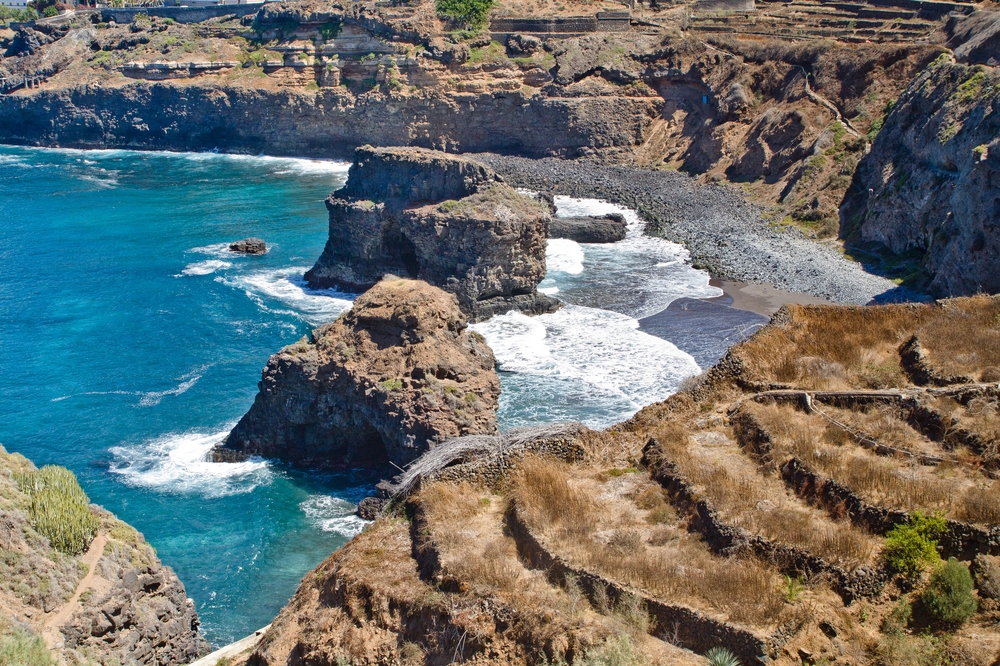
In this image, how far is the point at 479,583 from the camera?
11.3m

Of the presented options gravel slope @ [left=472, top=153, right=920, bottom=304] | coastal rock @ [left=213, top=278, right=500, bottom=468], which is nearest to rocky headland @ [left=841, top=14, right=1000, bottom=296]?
gravel slope @ [left=472, top=153, right=920, bottom=304]

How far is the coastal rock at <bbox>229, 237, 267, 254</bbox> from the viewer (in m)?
49.5

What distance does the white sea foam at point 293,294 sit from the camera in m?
39.3

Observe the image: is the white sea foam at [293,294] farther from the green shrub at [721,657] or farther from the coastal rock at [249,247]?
the green shrub at [721,657]

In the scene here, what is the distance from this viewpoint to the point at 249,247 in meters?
49.5

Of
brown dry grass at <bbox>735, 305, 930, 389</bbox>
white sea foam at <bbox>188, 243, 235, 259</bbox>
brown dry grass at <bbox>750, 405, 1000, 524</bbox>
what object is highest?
brown dry grass at <bbox>735, 305, 930, 389</bbox>

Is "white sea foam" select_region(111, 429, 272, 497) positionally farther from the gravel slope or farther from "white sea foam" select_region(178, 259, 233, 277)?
the gravel slope

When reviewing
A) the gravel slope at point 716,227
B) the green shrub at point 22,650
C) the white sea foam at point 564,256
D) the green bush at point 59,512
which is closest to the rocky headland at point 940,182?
the gravel slope at point 716,227

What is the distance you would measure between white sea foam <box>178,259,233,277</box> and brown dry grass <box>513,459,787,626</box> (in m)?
36.4

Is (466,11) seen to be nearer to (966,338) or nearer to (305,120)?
(305,120)

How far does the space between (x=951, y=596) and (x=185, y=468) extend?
2180cm

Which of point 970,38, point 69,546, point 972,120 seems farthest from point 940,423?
point 970,38

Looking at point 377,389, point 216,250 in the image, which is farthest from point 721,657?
point 216,250

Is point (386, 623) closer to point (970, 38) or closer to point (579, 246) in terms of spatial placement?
point (579, 246)
